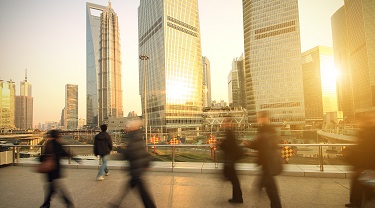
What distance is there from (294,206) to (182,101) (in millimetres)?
106376

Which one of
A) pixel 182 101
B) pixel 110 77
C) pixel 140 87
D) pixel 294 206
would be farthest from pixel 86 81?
pixel 294 206

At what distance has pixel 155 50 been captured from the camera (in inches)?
4496

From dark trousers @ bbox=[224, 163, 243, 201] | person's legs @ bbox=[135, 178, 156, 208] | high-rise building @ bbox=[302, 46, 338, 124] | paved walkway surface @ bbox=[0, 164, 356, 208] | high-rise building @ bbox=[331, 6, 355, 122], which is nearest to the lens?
person's legs @ bbox=[135, 178, 156, 208]

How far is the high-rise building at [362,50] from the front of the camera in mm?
95062

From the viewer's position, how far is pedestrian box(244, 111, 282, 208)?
14.7ft

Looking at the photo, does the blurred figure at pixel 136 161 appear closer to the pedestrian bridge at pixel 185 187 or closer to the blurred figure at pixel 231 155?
the pedestrian bridge at pixel 185 187

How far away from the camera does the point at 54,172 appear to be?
5.06 metres

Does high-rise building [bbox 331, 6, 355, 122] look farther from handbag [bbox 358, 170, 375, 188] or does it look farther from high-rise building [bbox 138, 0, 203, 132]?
handbag [bbox 358, 170, 375, 188]

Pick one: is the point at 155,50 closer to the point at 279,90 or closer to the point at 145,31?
the point at 145,31

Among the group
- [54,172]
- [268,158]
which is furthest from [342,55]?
[54,172]

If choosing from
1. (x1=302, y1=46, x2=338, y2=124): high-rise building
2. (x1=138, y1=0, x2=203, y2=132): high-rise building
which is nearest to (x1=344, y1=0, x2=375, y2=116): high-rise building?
(x1=302, y1=46, x2=338, y2=124): high-rise building

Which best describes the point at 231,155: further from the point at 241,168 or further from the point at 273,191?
the point at 241,168

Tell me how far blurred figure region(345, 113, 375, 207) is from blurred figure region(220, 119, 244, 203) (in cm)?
239

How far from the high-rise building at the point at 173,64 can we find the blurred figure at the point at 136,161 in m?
96.3
